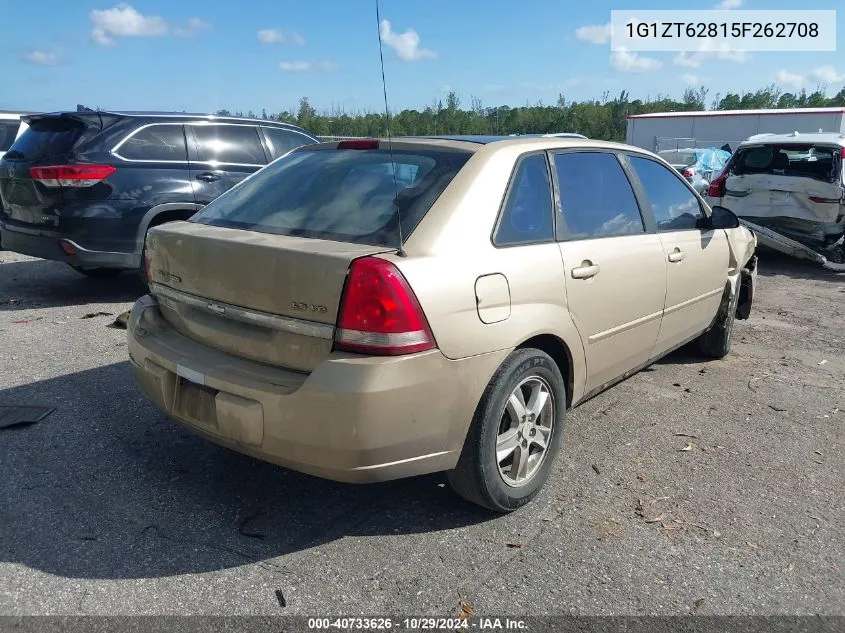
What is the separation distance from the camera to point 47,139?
6816mm

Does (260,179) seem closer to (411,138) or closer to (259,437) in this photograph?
(411,138)

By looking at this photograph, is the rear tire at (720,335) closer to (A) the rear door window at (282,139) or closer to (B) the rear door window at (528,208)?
(B) the rear door window at (528,208)

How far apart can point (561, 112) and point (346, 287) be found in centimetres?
3379

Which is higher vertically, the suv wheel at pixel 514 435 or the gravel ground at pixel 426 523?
the suv wheel at pixel 514 435

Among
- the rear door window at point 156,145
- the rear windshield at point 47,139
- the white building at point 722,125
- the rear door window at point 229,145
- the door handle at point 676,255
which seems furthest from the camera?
the white building at point 722,125

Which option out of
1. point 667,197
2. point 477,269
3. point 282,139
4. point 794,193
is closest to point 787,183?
point 794,193

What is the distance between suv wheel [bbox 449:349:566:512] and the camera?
2.93 meters

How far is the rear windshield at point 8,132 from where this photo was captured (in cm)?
1062

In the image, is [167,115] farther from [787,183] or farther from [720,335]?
[787,183]

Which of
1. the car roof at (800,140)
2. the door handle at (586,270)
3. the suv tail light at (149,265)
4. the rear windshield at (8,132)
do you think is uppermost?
the rear windshield at (8,132)

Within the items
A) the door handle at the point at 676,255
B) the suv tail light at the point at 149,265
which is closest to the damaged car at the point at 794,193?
the door handle at the point at 676,255

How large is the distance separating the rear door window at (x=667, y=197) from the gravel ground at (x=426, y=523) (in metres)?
1.21

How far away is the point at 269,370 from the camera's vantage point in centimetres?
284

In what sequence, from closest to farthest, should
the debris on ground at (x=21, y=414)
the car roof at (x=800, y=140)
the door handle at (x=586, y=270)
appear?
the door handle at (x=586, y=270), the debris on ground at (x=21, y=414), the car roof at (x=800, y=140)
